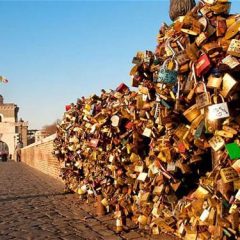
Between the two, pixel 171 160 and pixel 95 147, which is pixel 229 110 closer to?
pixel 171 160

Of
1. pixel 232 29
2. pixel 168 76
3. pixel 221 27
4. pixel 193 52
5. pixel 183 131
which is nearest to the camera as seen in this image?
pixel 232 29

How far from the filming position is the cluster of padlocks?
2.75m

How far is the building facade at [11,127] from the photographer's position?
74688 millimetres

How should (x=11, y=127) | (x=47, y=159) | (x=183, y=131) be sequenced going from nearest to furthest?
(x=183, y=131), (x=47, y=159), (x=11, y=127)

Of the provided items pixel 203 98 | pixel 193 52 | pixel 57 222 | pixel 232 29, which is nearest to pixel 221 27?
pixel 232 29

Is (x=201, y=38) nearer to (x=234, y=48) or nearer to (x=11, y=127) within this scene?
(x=234, y=48)

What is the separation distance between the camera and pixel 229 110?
109 inches

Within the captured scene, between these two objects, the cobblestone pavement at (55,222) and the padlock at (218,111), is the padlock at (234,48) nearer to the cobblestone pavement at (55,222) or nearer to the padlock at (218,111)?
the padlock at (218,111)

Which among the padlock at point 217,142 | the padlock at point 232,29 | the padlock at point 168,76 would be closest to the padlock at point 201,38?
the padlock at point 232,29

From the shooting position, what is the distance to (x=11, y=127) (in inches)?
3214

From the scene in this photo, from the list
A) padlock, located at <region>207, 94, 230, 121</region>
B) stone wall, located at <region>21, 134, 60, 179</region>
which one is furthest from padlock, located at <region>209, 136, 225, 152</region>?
stone wall, located at <region>21, 134, 60, 179</region>

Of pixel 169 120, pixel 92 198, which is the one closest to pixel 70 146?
pixel 92 198

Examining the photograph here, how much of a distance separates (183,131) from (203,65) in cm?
67

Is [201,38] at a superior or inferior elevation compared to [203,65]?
superior
